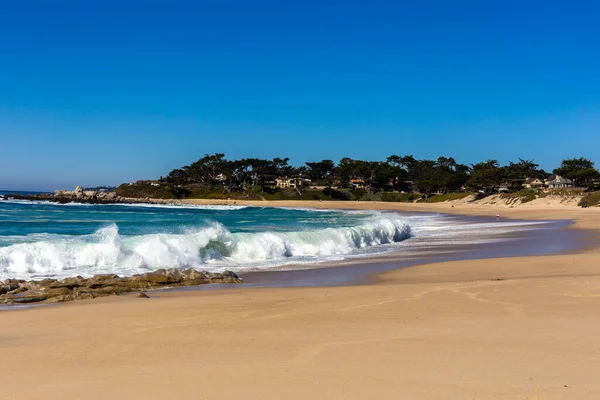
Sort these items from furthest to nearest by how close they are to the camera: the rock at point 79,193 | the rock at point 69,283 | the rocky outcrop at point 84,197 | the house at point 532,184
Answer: the rock at point 79,193 → the house at point 532,184 → the rocky outcrop at point 84,197 → the rock at point 69,283

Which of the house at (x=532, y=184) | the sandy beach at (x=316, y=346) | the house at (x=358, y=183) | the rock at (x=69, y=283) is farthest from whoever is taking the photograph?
the house at (x=358, y=183)

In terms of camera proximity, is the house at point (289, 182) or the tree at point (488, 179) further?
the house at point (289, 182)

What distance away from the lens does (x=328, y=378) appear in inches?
201

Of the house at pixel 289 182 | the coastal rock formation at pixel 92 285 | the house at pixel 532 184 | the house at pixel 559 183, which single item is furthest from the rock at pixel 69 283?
the house at pixel 289 182

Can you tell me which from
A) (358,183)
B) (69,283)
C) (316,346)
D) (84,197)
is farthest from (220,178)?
(316,346)

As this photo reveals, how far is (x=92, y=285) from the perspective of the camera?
1155 centimetres

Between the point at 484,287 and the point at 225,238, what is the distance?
12.3 metres

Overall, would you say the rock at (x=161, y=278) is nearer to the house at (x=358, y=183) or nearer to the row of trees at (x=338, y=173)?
the row of trees at (x=338, y=173)

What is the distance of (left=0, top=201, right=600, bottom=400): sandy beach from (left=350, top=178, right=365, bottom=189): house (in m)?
124

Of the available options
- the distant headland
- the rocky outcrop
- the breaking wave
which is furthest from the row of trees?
the breaking wave

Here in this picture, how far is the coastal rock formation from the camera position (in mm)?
10555

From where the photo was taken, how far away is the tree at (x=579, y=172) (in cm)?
8600

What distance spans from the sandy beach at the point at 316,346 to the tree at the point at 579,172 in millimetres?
87427

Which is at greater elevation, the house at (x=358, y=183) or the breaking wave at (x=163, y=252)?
the house at (x=358, y=183)
